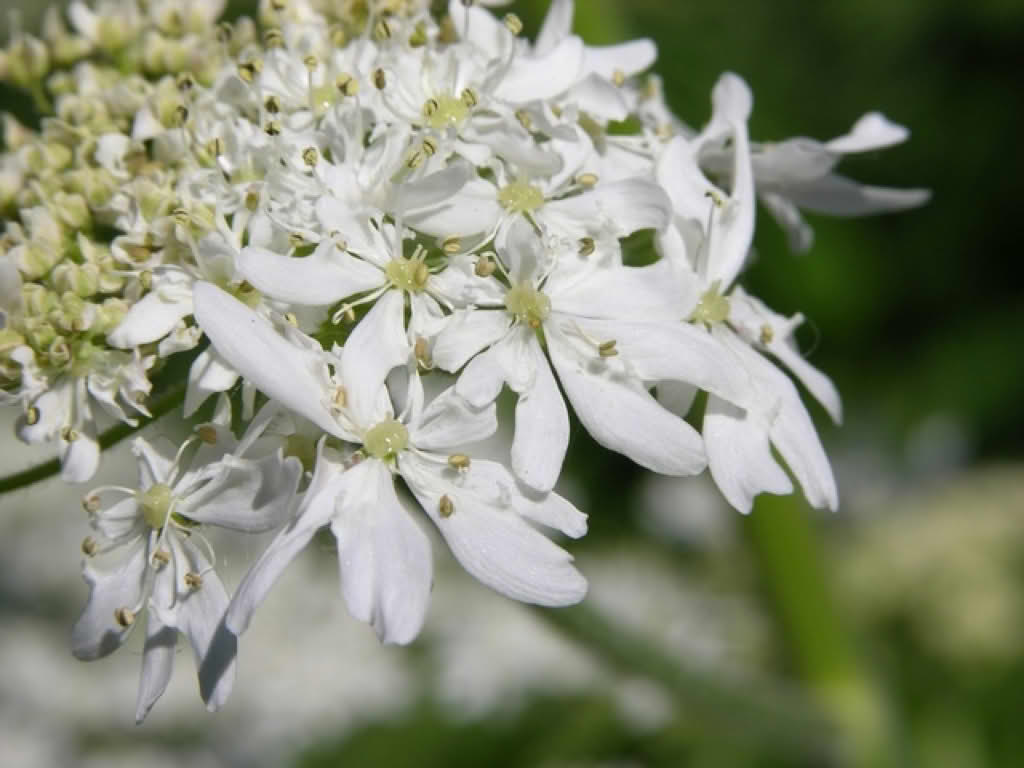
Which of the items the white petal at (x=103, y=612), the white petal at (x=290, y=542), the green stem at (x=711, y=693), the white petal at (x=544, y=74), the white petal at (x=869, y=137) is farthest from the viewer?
the green stem at (x=711, y=693)

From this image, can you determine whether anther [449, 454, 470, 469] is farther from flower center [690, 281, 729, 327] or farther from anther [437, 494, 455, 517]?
flower center [690, 281, 729, 327]

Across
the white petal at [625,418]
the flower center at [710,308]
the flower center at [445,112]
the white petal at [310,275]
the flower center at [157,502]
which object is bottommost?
the flower center at [157,502]

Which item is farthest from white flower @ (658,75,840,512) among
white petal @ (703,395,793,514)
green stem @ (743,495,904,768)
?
green stem @ (743,495,904,768)

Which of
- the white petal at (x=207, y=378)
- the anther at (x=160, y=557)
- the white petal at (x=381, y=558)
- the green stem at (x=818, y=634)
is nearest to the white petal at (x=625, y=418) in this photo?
the white petal at (x=381, y=558)

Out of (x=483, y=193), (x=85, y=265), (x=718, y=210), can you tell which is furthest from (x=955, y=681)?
(x=85, y=265)

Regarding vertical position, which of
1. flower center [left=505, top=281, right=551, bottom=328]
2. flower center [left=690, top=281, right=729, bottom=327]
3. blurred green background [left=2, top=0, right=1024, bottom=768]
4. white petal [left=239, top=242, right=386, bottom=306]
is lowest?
blurred green background [left=2, top=0, right=1024, bottom=768]

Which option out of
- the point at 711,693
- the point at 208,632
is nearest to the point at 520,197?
the point at 208,632

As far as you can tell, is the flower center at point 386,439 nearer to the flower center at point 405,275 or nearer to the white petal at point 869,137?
the flower center at point 405,275
